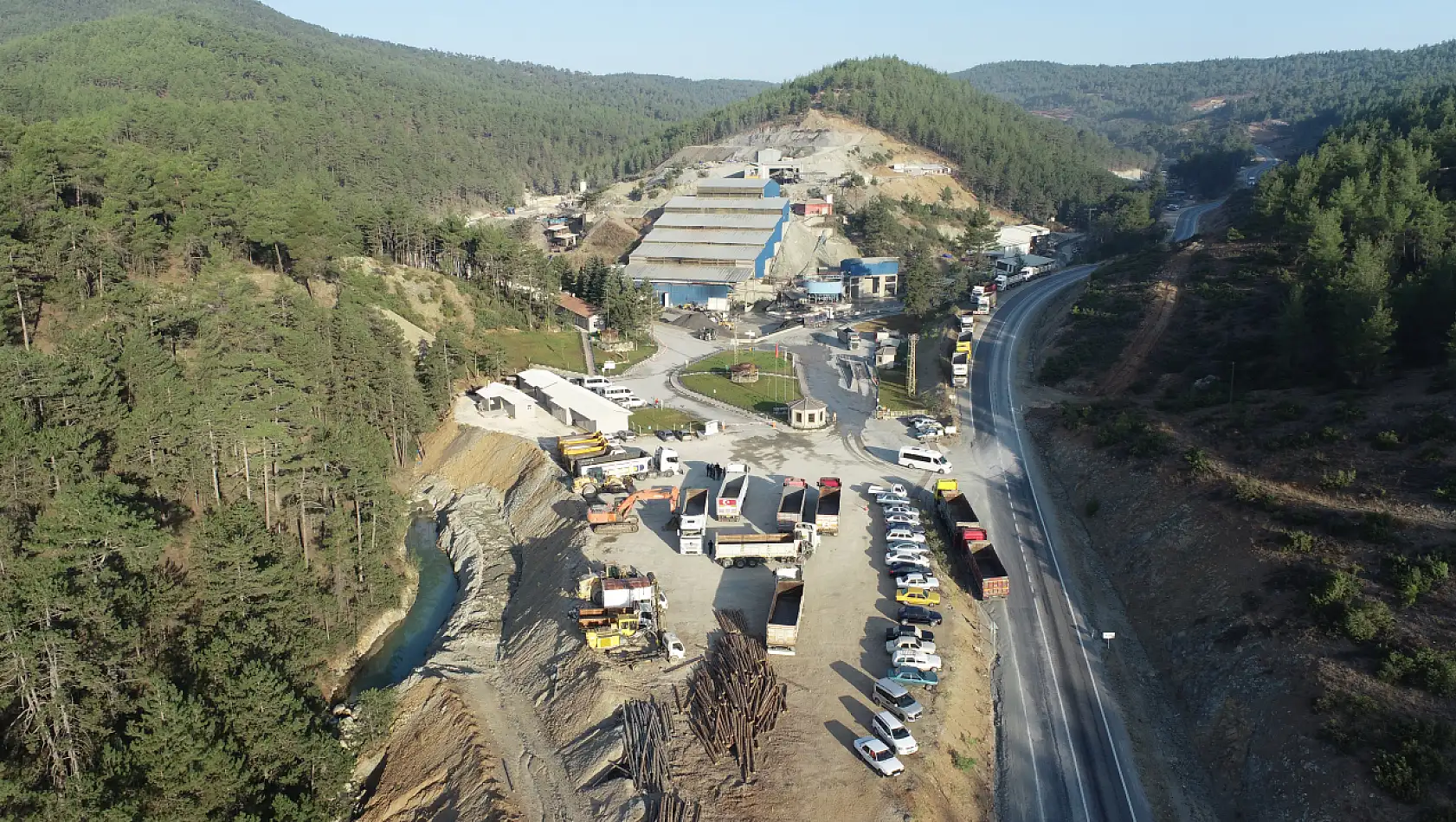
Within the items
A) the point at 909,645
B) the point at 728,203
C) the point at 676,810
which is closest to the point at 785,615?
the point at 909,645

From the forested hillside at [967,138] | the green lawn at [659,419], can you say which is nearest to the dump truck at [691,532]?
the green lawn at [659,419]

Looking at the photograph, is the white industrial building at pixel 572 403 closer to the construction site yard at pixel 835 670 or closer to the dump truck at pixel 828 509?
the construction site yard at pixel 835 670

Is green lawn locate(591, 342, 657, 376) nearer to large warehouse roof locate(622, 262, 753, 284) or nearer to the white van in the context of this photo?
large warehouse roof locate(622, 262, 753, 284)

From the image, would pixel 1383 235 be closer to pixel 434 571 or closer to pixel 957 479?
pixel 957 479

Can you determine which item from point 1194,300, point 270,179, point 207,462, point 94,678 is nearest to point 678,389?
point 207,462

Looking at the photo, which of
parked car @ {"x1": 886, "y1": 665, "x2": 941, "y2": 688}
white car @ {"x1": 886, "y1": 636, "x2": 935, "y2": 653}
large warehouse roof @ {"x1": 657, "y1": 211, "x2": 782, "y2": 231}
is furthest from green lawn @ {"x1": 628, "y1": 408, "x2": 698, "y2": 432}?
large warehouse roof @ {"x1": 657, "y1": 211, "x2": 782, "y2": 231}

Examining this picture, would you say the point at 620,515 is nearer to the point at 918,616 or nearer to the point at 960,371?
the point at 918,616
